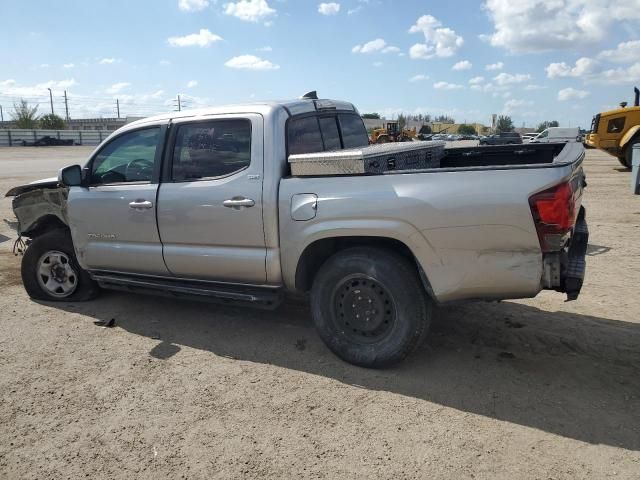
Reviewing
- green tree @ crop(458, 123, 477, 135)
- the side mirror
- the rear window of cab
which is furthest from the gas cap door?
green tree @ crop(458, 123, 477, 135)

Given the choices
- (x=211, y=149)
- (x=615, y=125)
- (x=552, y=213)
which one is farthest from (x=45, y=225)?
(x=615, y=125)

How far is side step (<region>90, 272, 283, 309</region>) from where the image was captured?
422cm

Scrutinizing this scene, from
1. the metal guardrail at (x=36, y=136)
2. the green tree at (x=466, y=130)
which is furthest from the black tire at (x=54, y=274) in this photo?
the green tree at (x=466, y=130)

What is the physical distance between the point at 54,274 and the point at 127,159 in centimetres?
170

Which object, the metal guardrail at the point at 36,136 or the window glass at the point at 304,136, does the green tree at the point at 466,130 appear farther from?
the window glass at the point at 304,136

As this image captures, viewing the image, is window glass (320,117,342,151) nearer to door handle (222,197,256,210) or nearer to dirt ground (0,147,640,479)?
door handle (222,197,256,210)

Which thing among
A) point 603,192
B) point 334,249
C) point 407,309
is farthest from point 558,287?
point 603,192

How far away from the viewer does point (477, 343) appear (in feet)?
14.1

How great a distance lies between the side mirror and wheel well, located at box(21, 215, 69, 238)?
75 centimetres

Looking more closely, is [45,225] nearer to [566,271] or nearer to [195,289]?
[195,289]

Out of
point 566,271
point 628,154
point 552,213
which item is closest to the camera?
point 552,213

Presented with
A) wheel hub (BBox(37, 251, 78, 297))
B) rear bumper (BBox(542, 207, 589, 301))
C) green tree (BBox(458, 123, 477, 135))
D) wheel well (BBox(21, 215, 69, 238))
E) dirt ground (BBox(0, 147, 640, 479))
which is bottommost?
dirt ground (BBox(0, 147, 640, 479))

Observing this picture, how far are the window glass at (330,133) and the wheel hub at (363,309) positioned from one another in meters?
1.49

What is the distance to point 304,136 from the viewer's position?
4.45 m
